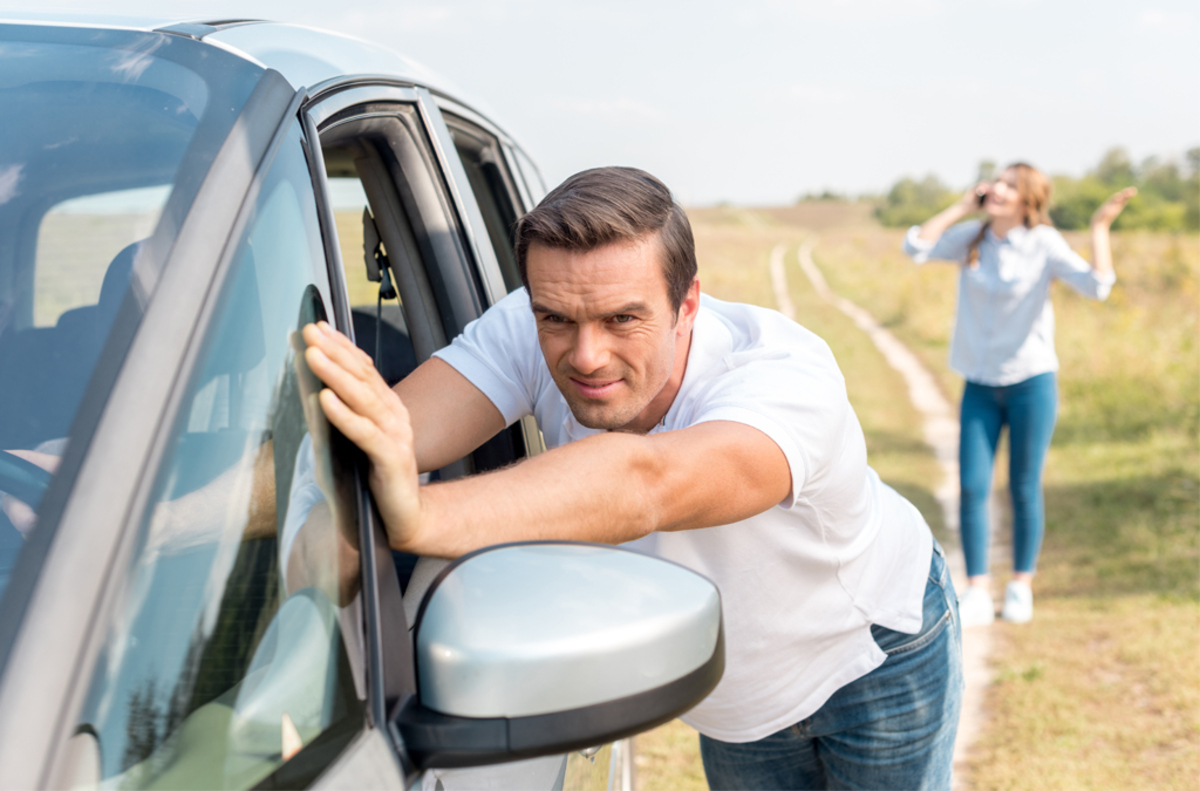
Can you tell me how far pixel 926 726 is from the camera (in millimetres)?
2084

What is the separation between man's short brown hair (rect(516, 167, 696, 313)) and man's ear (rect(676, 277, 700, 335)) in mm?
24

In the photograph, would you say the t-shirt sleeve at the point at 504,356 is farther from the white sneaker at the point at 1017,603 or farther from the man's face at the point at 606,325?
the white sneaker at the point at 1017,603

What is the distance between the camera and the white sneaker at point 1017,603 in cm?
495

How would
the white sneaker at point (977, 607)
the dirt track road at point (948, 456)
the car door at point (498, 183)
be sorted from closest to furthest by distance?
the car door at point (498, 183)
the dirt track road at point (948, 456)
the white sneaker at point (977, 607)

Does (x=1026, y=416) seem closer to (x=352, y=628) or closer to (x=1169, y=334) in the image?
(x=352, y=628)

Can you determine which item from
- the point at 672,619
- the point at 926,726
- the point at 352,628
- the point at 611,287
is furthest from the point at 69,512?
the point at 926,726

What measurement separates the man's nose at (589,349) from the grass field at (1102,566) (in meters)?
2.58

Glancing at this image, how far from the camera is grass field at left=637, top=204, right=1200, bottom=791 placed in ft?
12.6

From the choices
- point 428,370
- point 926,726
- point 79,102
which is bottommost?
point 926,726

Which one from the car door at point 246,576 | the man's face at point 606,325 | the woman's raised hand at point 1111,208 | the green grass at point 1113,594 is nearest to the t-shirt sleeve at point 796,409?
the man's face at point 606,325

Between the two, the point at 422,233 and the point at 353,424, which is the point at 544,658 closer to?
the point at 353,424

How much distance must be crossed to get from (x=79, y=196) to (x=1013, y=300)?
4598 mm

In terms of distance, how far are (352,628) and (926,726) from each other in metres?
1.49

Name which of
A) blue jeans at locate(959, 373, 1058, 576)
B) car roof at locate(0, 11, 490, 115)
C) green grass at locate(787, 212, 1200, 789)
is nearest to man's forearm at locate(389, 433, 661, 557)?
car roof at locate(0, 11, 490, 115)
